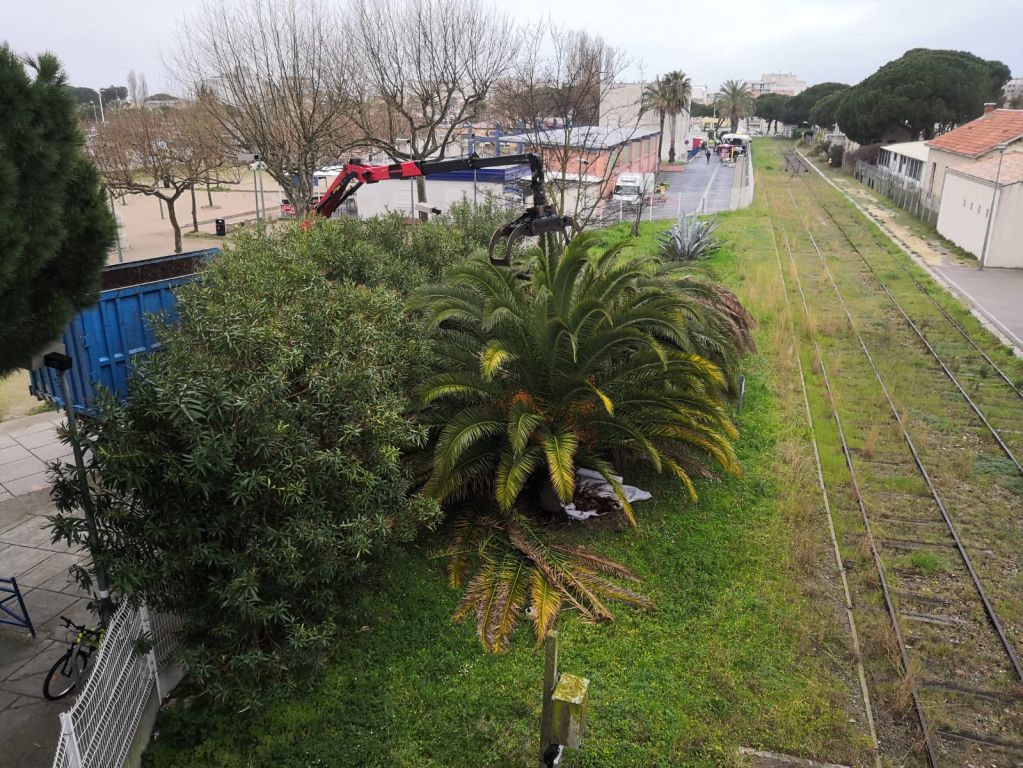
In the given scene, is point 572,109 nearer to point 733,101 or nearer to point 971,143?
point 971,143

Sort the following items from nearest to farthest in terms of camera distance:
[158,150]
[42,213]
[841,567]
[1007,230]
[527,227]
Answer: [42,213]
[841,567]
[527,227]
[1007,230]
[158,150]

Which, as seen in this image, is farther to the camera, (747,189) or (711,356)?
(747,189)

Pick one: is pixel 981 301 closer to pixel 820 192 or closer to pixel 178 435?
pixel 178 435

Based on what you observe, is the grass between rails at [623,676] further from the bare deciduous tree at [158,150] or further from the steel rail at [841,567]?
the bare deciduous tree at [158,150]

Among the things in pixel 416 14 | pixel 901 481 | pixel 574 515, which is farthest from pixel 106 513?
pixel 416 14

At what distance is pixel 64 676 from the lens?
23.5ft

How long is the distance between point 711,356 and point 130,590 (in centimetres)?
863

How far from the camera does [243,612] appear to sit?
5902mm

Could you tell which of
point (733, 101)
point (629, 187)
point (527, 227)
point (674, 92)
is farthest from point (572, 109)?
point (733, 101)

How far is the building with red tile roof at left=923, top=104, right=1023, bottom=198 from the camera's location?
95.7 ft

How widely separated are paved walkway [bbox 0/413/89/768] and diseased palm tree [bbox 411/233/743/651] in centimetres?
397

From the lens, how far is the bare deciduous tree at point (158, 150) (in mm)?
29344

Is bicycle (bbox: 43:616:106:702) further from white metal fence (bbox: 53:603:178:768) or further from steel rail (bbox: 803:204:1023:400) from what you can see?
steel rail (bbox: 803:204:1023:400)

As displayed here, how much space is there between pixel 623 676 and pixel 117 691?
4268 mm
